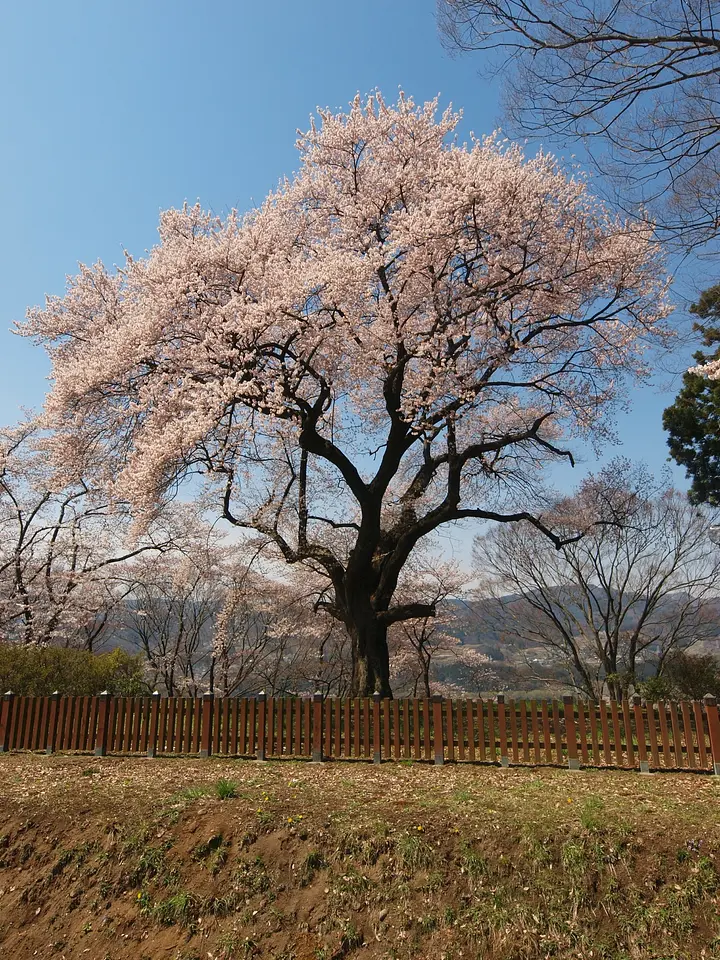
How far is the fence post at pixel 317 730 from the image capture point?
360 inches

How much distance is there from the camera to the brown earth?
5016mm

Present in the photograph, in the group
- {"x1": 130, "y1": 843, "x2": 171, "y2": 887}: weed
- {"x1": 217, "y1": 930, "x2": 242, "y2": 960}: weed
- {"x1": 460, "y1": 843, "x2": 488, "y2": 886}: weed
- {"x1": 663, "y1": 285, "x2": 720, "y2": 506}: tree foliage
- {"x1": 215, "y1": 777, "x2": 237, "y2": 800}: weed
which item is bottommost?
{"x1": 217, "y1": 930, "x2": 242, "y2": 960}: weed

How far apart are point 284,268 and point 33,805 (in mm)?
11521

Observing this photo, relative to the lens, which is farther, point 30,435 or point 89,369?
point 30,435

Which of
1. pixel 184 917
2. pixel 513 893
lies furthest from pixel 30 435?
pixel 513 893

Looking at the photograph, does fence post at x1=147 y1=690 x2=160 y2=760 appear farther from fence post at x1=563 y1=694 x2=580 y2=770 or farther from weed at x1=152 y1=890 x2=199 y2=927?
fence post at x1=563 y1=694 x2=580 y2=770

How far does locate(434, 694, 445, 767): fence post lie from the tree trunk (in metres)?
3.45

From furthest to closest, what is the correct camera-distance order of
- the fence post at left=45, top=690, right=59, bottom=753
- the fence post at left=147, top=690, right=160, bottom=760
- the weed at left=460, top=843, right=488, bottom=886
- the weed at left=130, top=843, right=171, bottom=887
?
1. the fence post at left=45, top=690, right=59, bottom=753
2. the fence post at left=147, top=690, right=160, bottom=760
3. the weed at left=130, top=843, right=171, bottom=887
4. the weed at left=460, top=843, right=488, bottom=886

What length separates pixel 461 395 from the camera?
12977 millimetres

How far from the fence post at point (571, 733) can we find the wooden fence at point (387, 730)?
Answer: 0.05 ft

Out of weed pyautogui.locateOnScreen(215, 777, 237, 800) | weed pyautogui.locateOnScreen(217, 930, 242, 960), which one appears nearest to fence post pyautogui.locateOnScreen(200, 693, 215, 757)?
weed pyautogui.locateOnScreen(215, 777, 237, 800)

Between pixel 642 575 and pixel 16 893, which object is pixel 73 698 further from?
pixel 642 575

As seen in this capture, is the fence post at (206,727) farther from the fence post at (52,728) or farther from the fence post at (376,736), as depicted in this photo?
the fence post at (52,728)

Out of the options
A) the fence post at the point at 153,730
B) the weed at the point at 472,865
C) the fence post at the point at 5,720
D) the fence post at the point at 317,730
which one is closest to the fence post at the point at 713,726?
the weed at the point at 472,865
